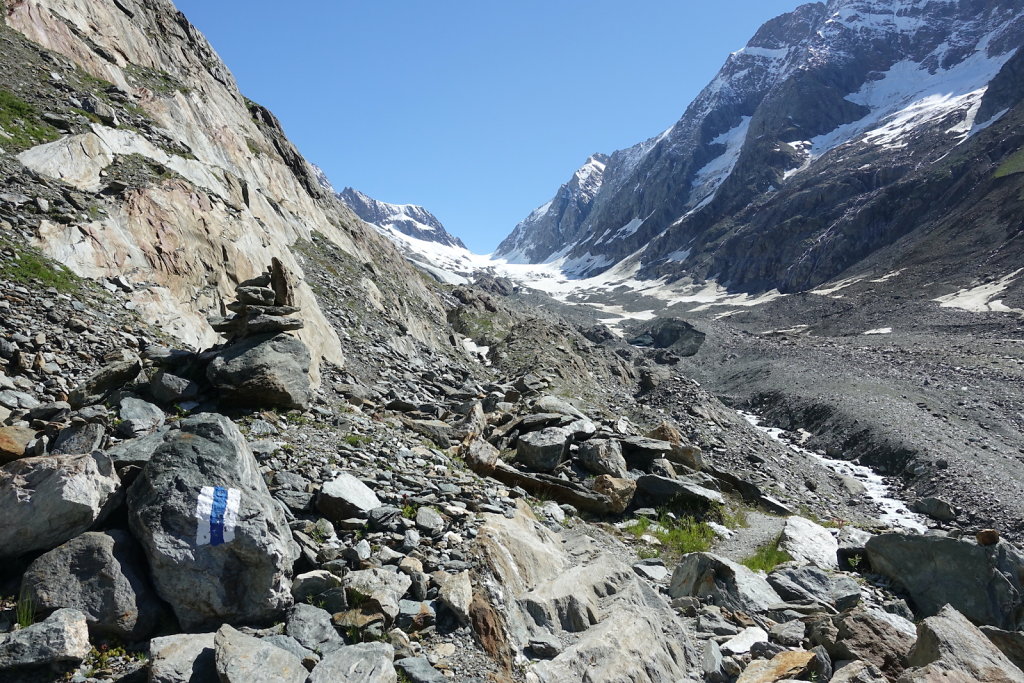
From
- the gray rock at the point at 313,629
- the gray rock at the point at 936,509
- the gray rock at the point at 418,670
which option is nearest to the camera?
the gray rock at the point at 418,670

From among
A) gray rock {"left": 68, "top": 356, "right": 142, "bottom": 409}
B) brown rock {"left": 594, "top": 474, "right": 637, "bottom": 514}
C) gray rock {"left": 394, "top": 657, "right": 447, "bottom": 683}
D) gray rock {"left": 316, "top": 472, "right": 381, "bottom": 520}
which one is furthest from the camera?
brown rock {"left": 594, "top": 474, "right": 637, "bottom": 514}

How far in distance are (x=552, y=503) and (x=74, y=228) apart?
13.1m

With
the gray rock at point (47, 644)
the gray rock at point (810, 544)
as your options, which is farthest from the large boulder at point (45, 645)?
the gray rock at point (810, 544)

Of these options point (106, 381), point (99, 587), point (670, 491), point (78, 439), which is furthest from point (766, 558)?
point (106, 381)

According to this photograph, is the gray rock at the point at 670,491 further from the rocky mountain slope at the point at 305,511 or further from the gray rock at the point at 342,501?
the gray rock at the point at 342,501

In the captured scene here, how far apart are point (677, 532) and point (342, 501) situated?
8297mm

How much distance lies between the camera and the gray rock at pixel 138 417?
7.44m

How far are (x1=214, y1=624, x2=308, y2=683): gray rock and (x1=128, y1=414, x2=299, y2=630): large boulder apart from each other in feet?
1.62

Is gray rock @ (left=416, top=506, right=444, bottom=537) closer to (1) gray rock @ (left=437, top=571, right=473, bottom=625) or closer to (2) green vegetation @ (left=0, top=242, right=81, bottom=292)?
(1) gray rock @ (left=437, top=571, right=473, bottom=625)

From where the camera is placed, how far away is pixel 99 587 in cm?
480

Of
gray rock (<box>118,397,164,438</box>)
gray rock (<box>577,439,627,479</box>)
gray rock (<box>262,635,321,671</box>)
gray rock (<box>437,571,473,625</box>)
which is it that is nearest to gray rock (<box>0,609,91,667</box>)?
gray rock (<box>262,635,321,671</box>)

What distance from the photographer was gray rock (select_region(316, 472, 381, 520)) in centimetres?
695

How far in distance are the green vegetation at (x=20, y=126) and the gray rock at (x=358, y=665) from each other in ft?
54.5

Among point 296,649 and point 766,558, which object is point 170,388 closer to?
point 296,649
